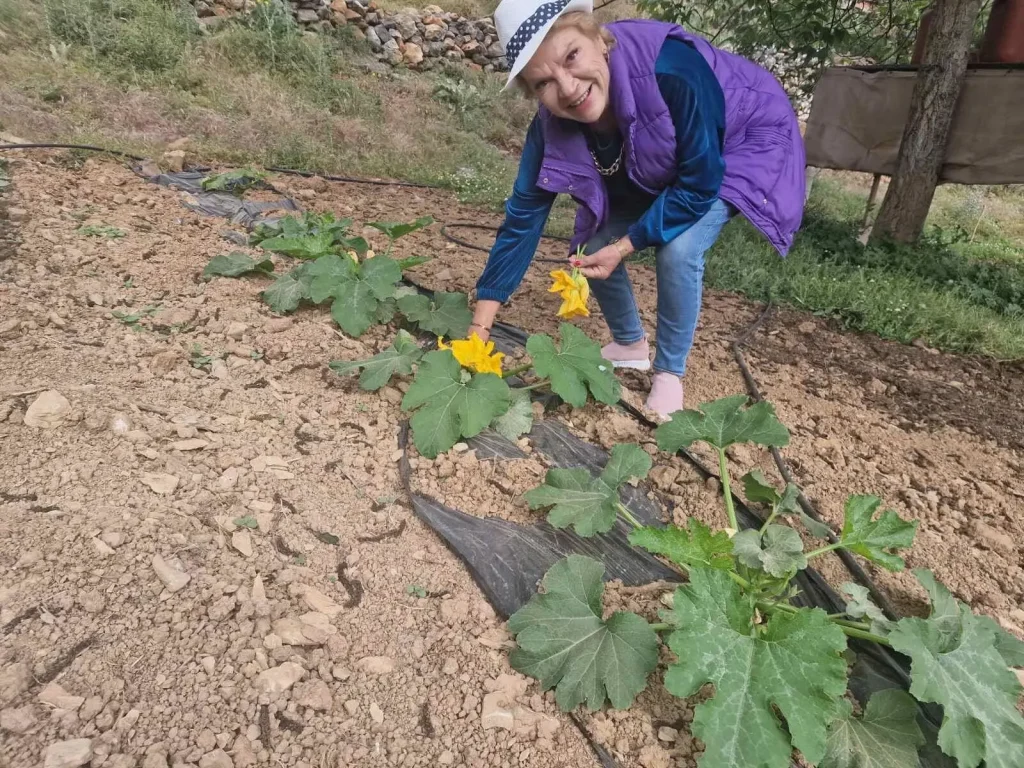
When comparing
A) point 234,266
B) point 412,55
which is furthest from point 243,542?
point 412,55

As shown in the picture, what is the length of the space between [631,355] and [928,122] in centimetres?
343

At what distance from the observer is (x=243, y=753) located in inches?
→ 44.0

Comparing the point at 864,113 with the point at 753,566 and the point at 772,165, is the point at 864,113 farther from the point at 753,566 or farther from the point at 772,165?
the point at 753,566

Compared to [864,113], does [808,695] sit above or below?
below

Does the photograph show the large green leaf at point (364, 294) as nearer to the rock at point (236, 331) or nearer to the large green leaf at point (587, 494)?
the rock at point (236, 331)

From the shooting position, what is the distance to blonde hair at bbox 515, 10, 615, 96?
172 centimetres

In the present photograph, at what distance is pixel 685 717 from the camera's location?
1.33 meters

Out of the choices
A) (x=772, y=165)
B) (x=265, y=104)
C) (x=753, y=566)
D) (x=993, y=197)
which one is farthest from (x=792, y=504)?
(x=993, y=197)

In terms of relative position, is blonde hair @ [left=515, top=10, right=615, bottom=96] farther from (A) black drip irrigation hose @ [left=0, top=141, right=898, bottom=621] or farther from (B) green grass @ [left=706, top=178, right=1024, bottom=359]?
(B) green grass @ [left=706, top=178, right=1024, bottom=359]

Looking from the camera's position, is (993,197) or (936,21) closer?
(936,21)

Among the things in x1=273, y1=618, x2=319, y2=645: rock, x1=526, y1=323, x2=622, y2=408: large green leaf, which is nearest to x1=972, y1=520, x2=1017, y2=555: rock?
x1=526, y1=323, x2=622, y2=408: large green leaf

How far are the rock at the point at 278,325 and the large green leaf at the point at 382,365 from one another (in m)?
0.36

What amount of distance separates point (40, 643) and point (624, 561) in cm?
125

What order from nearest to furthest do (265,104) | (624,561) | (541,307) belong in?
(624,561) < (541,307) < (265,104)
